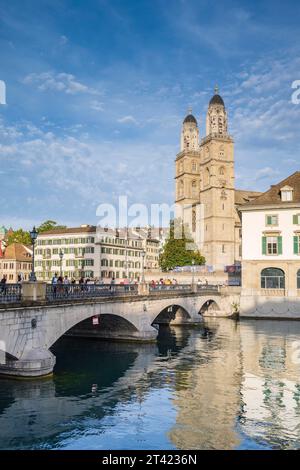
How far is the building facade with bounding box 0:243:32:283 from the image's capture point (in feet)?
318

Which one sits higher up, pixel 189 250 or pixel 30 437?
pixel 189 250

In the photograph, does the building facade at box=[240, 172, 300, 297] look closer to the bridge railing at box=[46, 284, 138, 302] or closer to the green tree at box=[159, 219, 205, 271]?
the bridge railing at box=[46, 284, 138, 302]

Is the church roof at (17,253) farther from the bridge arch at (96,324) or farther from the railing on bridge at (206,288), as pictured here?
the bridge arch at (96,324)

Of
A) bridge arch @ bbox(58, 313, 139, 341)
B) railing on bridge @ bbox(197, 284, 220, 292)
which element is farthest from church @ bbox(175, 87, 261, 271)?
bridge arch @ bbox(58, 313, 139, 341)

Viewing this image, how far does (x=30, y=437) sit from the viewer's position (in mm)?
15641

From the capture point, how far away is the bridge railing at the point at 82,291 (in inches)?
976

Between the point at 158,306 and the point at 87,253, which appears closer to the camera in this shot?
the point at 158,306

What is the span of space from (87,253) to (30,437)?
276ft

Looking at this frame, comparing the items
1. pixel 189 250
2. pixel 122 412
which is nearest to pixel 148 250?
pixel 189 250

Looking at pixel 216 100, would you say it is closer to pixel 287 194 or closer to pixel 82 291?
pixel 287 194

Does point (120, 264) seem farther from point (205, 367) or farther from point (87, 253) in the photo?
point (205, 367)

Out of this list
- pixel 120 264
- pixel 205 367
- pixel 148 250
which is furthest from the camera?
pixel 148 250

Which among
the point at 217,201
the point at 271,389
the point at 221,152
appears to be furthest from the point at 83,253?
the point at 271,389

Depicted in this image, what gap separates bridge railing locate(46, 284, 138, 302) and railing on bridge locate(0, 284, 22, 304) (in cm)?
200
